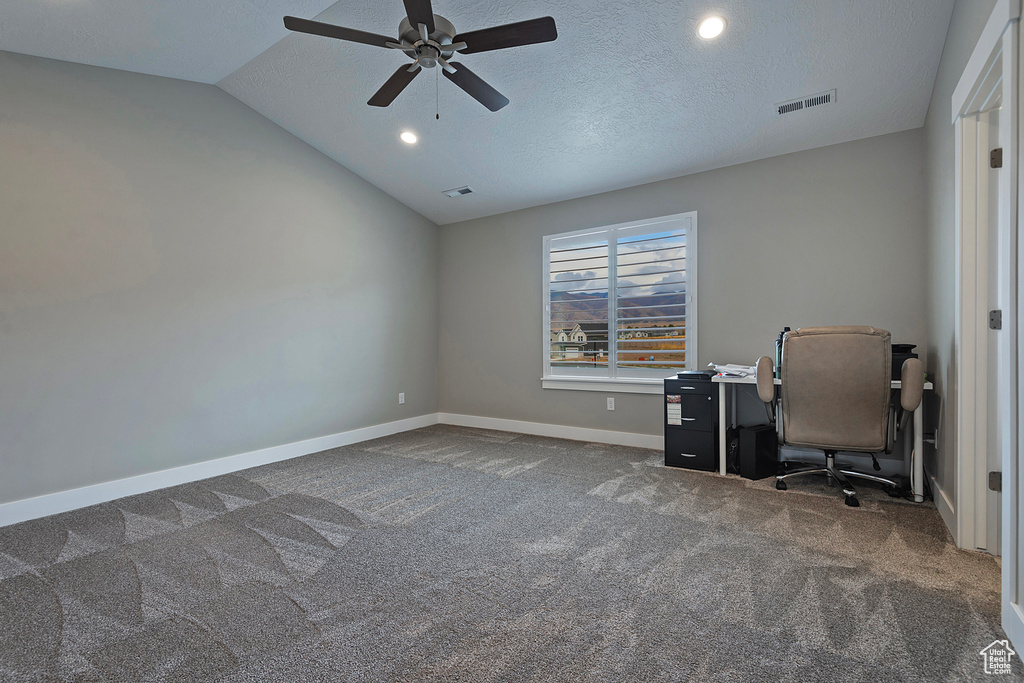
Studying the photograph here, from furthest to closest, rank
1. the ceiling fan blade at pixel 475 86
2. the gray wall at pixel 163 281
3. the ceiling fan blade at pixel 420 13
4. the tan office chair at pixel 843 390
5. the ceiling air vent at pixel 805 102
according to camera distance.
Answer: the ceiling air vent at pixel 805 102 < the gray wall at pixel 163 281 < the tan office chair at pixel 843 390 < the ceiling fan blade at pixel 475 86 < the ceiling fan blade at pixel 420 13

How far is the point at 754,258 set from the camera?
12.9 feet

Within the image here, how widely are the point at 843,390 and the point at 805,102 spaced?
6.47 ft

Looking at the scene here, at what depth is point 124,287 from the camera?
326 centimetres

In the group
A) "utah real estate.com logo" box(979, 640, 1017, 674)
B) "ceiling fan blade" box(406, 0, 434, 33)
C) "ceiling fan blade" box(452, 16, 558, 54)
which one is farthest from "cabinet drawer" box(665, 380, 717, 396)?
"ceiling fan blade" box(406, 0, 434, 33)

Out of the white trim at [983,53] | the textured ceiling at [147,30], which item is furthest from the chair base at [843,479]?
the textured ceiling at [147,30]

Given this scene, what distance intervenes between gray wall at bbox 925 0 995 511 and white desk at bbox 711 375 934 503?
0.08 metres

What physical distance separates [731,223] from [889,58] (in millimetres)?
1464

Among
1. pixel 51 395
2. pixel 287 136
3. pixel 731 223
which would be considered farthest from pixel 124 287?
pixel 731 223

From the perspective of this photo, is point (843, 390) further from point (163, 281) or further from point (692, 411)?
point (163, 281)

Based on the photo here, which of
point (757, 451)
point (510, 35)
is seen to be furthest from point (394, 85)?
point (757, 451)

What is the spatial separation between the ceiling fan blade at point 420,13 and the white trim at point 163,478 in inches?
136

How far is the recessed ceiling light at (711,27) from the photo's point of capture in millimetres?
2658

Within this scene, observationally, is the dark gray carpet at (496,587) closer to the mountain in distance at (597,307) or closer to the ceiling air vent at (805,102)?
the mountain in distance at (597,307)

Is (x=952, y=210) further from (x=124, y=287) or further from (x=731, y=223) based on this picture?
(x=124, y=287)
